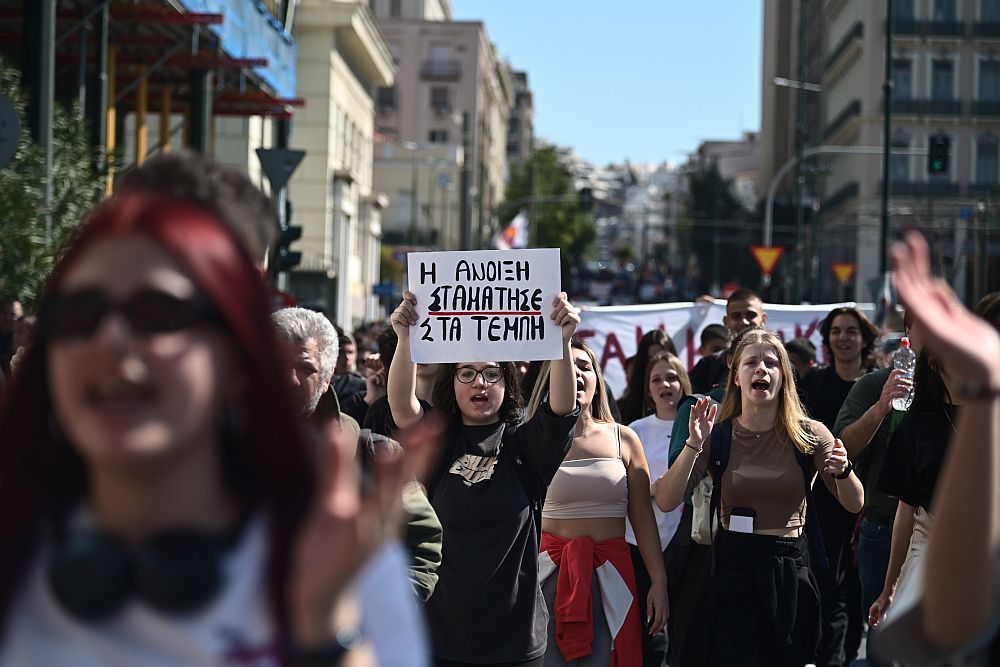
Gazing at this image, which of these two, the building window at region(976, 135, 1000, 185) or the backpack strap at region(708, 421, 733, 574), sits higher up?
the building window at region(976, 135, 1000, 185)

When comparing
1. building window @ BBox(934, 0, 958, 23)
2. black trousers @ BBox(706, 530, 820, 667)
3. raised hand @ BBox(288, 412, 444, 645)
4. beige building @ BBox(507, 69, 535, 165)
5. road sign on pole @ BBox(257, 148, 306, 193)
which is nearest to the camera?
raised hand @ BBox(288, 412, 444, 645)

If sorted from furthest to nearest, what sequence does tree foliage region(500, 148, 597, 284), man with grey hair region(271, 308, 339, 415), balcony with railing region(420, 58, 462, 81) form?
tree foliage region(500, 148, 597, 284) < balcony with railing region(420, 58, 462, 81) < man with grey hair region(271, 308, 339, 415)

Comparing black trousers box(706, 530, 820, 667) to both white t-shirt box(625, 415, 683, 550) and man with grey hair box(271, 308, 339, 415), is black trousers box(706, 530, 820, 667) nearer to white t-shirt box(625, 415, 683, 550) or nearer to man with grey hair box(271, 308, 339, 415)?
white t-shirt box(625, 415, 683, 550)

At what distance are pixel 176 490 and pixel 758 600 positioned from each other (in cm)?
517

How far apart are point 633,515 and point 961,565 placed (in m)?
4.48

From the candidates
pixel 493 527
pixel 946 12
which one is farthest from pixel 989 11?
pixel 493 527

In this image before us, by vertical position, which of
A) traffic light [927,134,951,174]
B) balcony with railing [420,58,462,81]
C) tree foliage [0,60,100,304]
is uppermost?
balcony with railing [420,58,462,81]

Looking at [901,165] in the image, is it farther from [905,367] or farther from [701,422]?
[701,422]

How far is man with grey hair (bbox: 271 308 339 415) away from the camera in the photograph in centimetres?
494

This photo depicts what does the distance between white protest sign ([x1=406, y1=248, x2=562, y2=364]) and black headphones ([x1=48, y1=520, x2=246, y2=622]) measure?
421 centimetres

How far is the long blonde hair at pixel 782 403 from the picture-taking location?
22.8 feet

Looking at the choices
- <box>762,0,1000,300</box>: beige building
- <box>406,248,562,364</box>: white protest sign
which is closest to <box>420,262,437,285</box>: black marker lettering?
<box>406,248,562,364</box>: white protest sign

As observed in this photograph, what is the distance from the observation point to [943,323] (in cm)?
247

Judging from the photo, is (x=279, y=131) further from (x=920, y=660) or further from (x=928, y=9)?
(x=928, y=9)
